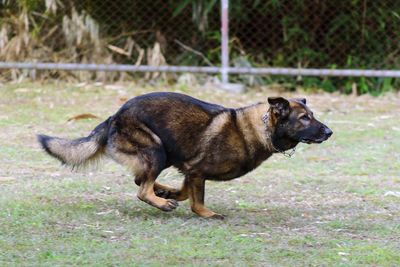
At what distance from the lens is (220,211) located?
6.64m

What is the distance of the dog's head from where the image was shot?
20.7 ft

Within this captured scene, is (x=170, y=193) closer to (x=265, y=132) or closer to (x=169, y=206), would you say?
(x=169, y=206)

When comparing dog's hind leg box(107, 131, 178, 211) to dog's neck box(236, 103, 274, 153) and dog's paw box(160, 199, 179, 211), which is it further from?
dog's neck box(236, 103, 274, 153)

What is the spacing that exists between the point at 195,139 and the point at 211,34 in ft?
21.2

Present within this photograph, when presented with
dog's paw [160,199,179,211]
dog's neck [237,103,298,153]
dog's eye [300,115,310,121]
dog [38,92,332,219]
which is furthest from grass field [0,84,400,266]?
dog's eye [300,115,310,121]

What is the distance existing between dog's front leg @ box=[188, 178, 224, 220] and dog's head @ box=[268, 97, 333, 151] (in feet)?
2.01

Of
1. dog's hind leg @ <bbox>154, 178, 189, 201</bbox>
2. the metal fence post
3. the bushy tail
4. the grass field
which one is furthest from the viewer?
the metal fence post

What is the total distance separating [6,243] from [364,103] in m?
7.13

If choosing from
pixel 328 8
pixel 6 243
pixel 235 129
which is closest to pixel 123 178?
pixel 235 129

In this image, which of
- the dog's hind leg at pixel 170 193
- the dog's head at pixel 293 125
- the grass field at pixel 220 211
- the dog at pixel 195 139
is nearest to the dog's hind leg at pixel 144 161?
the dog at pixel 195 139

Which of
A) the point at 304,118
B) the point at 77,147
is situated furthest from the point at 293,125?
the point at 77,147

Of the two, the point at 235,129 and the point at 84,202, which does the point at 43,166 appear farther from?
the point at 235,129

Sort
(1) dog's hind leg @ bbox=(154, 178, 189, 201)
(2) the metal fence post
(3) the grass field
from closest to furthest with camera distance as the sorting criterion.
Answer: (3) the grass field
(1) dog's hind leg @ bbox=(154, 178, 189, 201)
(2) the metal fence post

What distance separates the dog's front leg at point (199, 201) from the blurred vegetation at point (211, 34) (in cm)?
615
